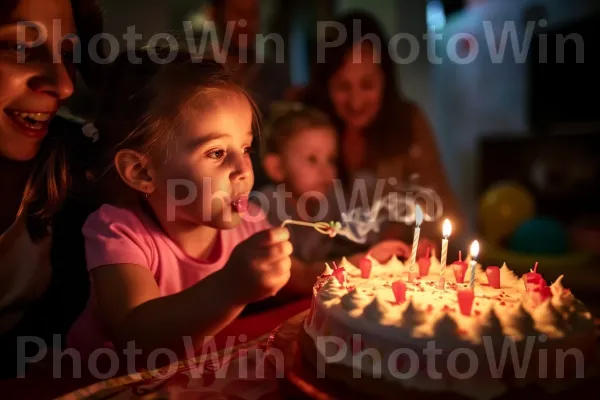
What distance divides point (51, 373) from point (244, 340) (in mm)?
369

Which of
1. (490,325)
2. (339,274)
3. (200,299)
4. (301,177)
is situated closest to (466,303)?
(490,325)

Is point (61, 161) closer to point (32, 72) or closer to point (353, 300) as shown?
point (32, 72)

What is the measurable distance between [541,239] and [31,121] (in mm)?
2076

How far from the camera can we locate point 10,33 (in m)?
0.93

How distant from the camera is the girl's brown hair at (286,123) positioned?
136cm

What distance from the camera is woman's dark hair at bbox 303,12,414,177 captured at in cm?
155

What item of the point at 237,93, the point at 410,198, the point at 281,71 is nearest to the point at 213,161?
the point at 237,93

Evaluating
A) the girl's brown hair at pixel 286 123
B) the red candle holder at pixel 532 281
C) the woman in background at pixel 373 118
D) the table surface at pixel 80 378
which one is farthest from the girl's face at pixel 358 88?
the red candle holder at pixel 532 281

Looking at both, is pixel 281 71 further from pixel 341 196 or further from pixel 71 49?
pixel 71 49

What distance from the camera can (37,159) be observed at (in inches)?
40.2

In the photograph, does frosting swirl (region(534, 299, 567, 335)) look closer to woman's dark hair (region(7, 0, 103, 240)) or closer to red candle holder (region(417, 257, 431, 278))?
red candle holder (region(417, 257, 431, 278))

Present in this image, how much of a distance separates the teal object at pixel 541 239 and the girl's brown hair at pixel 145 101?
176cm

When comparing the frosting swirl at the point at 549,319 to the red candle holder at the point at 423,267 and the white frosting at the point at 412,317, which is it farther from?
the red candle holder at the point at 423,267

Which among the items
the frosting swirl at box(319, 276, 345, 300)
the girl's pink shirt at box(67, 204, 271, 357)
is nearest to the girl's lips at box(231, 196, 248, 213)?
the girl's pink shirt at box(67, 204, 271, 357)
